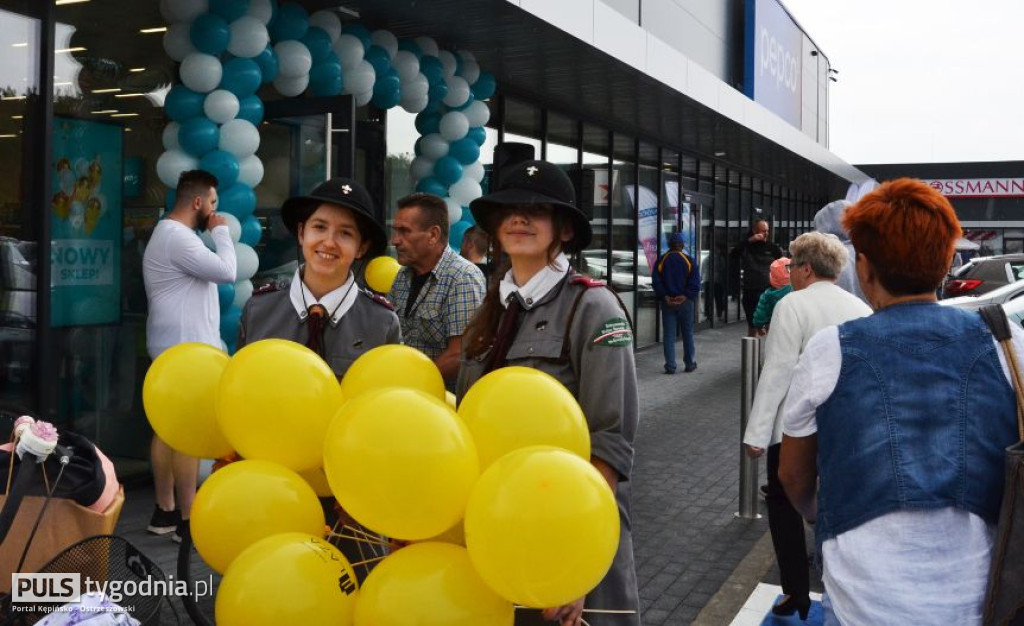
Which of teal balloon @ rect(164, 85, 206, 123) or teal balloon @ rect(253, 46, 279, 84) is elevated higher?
teal balloon @ rect(253, 46, 279, 84)

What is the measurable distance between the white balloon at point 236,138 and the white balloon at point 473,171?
2.76 metres

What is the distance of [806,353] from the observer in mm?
2471

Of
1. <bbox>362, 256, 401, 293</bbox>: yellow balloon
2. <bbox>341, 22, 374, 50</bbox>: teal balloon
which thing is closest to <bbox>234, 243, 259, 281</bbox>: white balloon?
<bbox>362, 256, 401, 293</bbox>: yellow balloon

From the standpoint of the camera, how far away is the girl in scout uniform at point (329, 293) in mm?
3207

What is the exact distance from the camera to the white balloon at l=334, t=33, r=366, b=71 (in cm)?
754

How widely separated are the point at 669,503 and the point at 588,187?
10.2ft

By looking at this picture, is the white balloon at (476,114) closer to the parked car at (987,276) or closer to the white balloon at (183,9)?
the white balloon at (183,9)

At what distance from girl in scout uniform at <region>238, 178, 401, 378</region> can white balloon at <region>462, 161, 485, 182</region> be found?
18.6 ft

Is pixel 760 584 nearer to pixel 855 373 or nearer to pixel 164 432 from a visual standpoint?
pixel 855 373

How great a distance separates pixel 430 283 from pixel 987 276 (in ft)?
51.8

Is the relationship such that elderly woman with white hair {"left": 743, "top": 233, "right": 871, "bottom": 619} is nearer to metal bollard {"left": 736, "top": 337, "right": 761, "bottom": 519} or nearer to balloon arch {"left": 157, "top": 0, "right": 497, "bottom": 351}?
metal bollard {"left": 736, "top": 337, "right": 761, "bottom": 519}

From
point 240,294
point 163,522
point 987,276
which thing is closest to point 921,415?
Answer: point 163,522

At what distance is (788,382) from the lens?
4.70 meters

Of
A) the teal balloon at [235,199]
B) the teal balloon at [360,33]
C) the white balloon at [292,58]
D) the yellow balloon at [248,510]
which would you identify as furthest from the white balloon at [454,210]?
the yellow balloon at [248,510]
